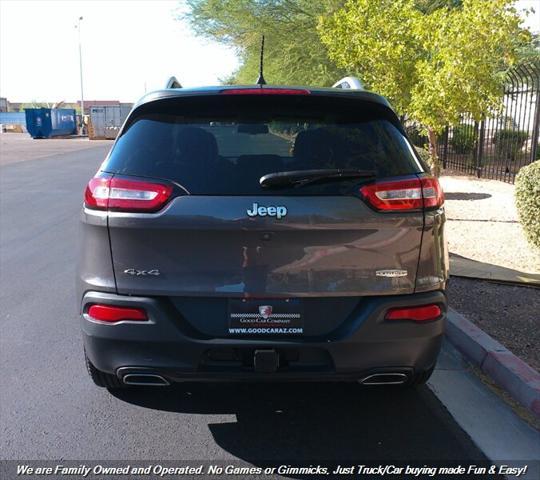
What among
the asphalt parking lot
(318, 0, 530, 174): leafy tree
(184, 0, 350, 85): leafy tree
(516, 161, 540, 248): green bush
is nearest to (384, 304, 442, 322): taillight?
the asphalt parking lot

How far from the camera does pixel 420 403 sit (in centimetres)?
369

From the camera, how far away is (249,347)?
2.84 m

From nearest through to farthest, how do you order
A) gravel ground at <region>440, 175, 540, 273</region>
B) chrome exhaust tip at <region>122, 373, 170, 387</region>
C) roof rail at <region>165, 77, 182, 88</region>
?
chrome exhaust tip at <region>122, 373, 170, 387</region>, roof rail at <region>165, 77, 182, 88</region>, gravel ground at <region>440, 175, 540, 273</region>

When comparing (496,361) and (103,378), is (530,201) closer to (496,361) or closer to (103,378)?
(496,361)

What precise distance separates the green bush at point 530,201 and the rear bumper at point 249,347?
4.24 meters

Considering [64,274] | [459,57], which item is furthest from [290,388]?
[459,57]

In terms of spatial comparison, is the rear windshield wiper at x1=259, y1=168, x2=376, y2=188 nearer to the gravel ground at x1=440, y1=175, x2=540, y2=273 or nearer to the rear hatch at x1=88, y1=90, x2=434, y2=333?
the rear hatch at x1=88, y1=90, x2=434, y2=333

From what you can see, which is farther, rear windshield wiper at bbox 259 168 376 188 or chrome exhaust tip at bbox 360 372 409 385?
chrome exhaust tip at bbox 360 372 409 385

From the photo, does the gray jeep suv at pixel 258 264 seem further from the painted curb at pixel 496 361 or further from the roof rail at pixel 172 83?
the painted curb at pixel 496 361

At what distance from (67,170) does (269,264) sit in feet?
61.9

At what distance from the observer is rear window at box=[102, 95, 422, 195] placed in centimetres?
284

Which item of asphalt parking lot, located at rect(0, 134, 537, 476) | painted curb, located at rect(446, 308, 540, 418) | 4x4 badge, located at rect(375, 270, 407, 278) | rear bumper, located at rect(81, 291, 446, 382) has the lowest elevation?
asphalt parking lot, located at rect(0, 134, 537, 476)

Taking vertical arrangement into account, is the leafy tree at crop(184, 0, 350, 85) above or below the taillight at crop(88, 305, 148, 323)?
above

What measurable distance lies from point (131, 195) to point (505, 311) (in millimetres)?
3772
